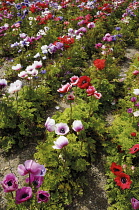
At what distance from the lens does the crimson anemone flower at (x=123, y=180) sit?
91.1 inches

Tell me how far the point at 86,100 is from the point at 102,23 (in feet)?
16.1

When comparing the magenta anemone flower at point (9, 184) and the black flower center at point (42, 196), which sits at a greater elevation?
the magenta anemone flower at point (9, 184)

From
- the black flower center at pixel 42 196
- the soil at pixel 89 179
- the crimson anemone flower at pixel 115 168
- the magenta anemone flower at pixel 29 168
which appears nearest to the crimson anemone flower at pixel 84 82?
the soil at pixel 89 179

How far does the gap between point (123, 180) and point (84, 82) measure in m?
1.71

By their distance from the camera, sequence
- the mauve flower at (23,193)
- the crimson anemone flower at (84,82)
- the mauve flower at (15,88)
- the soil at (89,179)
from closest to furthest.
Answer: the mauve flower at (23,193) < the soil at (89,179) < the crimson anemone flower at (84,82) < the mauve flower at (15,88)

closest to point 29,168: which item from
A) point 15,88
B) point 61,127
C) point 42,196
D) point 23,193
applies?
point 23,193

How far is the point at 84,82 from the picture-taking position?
3.42 m

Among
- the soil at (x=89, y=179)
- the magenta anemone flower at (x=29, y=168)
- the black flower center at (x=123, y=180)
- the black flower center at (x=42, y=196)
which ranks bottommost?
the soil at (x=89, y=179)

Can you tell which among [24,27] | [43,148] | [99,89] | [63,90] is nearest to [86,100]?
[99,89]

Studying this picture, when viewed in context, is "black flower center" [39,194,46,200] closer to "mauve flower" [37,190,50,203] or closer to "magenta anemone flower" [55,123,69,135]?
"mauve flower" [37,190,50,203]

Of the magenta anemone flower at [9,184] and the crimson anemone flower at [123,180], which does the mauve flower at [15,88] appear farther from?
the crimson anemone flower at [123,180]

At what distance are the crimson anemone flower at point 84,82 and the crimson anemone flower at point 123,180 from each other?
153 centimetres

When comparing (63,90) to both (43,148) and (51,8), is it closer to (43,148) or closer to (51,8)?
(43,148)

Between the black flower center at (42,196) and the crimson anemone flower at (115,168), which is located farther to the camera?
the crimson anemone flower at (115,168)
